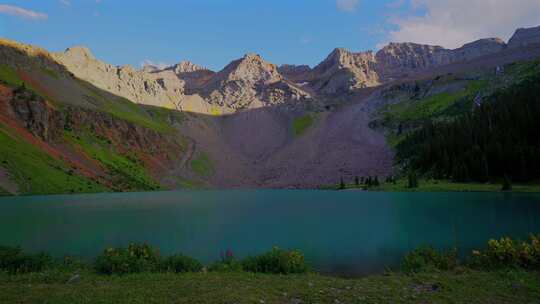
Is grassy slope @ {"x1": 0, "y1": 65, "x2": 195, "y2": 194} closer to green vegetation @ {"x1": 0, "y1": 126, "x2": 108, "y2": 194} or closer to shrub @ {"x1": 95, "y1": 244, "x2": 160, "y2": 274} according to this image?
green vegetation @ {"x1": 0, "y1": 126, "x2": 108, "y2": 194}

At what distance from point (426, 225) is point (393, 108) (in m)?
175

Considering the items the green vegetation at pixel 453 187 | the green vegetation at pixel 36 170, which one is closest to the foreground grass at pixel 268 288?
the green vegetation at pixel 453 187

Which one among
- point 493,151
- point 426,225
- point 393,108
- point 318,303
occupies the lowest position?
point 426,225

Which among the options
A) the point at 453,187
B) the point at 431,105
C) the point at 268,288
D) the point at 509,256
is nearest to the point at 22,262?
the point at 268,288

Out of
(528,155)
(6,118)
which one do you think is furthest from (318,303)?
(6,118)

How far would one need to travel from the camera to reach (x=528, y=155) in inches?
3445

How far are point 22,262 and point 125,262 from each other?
521 centimetres

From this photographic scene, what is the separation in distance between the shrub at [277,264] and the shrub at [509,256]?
7.83 meters

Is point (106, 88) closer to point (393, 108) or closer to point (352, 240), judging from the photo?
point (393, 108)

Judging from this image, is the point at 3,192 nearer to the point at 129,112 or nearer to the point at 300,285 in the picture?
the point at 300,285

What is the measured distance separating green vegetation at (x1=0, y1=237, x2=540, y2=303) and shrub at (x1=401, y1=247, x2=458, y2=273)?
0.13 ft

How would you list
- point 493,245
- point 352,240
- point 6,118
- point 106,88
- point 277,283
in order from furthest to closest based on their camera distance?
point 106,88 → point 6,118 → point 352,240 → point 493,245 → point 277,283

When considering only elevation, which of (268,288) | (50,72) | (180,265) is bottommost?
(180,265)

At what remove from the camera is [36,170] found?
91062mm
